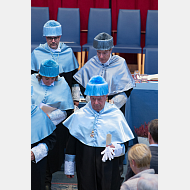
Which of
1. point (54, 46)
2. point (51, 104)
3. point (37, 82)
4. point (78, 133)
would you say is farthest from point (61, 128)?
point (54, 46)

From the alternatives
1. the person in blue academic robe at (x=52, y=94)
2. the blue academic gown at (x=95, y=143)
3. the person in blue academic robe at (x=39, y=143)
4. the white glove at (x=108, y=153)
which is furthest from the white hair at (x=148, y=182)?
the person in blue academic robe at (x=52, y=94)

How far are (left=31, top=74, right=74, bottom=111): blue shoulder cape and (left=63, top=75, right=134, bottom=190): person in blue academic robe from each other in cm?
63

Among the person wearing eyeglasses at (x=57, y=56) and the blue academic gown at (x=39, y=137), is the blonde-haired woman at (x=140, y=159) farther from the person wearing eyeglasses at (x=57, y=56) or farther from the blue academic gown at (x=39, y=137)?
the person wearing eyeglasses at (x=57, y=56)

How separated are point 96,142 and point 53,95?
96 centimetres

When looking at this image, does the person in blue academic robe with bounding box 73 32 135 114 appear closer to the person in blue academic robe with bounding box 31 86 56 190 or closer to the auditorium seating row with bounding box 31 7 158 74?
the person in blue academic robe with bounding box 31 86 56 190

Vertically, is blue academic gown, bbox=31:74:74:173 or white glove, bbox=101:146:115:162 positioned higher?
blue academic gown, bbox=31:74:74:173

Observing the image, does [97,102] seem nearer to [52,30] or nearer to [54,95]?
[54,95]

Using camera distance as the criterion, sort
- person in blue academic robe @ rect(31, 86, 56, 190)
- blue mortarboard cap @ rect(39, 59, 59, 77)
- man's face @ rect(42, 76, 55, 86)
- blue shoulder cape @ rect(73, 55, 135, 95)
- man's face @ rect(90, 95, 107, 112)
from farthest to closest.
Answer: blue shoulder cape @ rect(73, 55, 135, 95), man's face @ rect(42, 76, 55, 86), blue mortarboard cap @ rect(39, 59, 59, 77), man's face @ rect(90, 95, 107, 112), person in blue academic robe @ rect(31, 86, 56, 190)

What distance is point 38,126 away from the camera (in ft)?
9.18

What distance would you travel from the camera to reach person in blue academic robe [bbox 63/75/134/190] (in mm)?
2875

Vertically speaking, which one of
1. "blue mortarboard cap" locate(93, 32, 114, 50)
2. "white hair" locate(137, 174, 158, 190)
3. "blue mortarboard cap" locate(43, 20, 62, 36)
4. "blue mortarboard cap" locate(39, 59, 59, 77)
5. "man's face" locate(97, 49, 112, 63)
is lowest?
"white hair" locate(137, 174, 158, 190)

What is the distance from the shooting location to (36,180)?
2.83m

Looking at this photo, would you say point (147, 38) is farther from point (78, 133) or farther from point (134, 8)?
point (78, 133)

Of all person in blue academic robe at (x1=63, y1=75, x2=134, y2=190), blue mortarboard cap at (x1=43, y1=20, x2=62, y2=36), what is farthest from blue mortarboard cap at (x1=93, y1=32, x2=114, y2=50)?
person in blue academic robe at (x1=63, y1=75, x2=134, y2=190)
